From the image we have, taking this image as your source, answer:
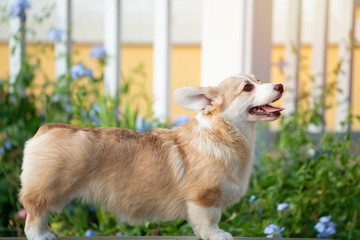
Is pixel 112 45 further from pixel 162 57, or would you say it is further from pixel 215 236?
pixel 215 236

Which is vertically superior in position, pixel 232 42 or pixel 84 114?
pixel 232 42

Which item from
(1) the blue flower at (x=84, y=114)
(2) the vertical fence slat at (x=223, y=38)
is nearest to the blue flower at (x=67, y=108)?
(1) the blue flower at (x=84, y=114)

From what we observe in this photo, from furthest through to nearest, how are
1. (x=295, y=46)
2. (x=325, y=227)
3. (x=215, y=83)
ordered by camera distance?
(x=295, y=46)
(x=215, y=83)
(x=325, y=227)

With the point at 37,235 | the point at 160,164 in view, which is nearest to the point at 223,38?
the point at 160,164

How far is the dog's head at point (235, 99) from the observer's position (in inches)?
50.6

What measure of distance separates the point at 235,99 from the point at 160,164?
10.6 inches

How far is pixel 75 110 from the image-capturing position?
2703 mm

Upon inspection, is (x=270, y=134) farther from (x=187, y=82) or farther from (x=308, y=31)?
(x=187, y=82)

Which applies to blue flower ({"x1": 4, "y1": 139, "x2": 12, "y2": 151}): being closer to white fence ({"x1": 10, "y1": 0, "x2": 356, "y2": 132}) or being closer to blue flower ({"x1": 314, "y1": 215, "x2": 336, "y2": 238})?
white fence ({"x1": 10, "y1": 0, "x2": 356, "y2": 132})

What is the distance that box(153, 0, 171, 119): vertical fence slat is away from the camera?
306 centimetres

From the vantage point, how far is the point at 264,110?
1320 millimetres

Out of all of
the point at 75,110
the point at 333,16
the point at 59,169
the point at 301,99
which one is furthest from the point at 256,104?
the point at 333,16

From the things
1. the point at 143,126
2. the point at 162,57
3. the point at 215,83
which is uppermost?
the point at 162,57

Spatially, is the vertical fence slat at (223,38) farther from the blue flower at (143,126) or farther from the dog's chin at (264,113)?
the dog's chin at (264,113)
